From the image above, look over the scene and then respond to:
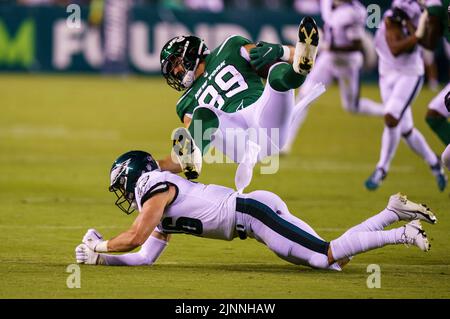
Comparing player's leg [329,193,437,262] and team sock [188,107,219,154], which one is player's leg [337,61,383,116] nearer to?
team sock [188,107,219,154]

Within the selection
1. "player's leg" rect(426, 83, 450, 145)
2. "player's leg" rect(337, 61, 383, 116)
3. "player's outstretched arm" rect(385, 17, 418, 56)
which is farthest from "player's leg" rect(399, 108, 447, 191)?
"player's leg" rect(337, 61, 383, 116)

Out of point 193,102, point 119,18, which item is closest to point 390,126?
point 193,102

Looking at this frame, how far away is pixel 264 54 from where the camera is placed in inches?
367

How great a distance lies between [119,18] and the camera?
27172 mm

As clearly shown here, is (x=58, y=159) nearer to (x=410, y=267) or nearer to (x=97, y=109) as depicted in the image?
(x=97, y=109)

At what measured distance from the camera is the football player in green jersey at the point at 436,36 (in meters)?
12.0

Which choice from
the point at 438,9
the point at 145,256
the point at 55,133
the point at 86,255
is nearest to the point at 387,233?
the point at 145,256

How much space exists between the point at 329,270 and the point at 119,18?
19.7m

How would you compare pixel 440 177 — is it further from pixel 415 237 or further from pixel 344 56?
pixel 415 237

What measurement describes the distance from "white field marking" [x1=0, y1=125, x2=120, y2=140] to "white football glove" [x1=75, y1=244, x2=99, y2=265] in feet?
35.9

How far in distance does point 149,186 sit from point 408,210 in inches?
76.0

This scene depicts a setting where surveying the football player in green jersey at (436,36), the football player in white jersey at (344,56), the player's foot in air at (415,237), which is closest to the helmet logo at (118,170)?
the player's foot in air at (415,237)

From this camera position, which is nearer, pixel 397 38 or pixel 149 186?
pixel 149 186

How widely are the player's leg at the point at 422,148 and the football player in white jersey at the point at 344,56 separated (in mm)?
2740
